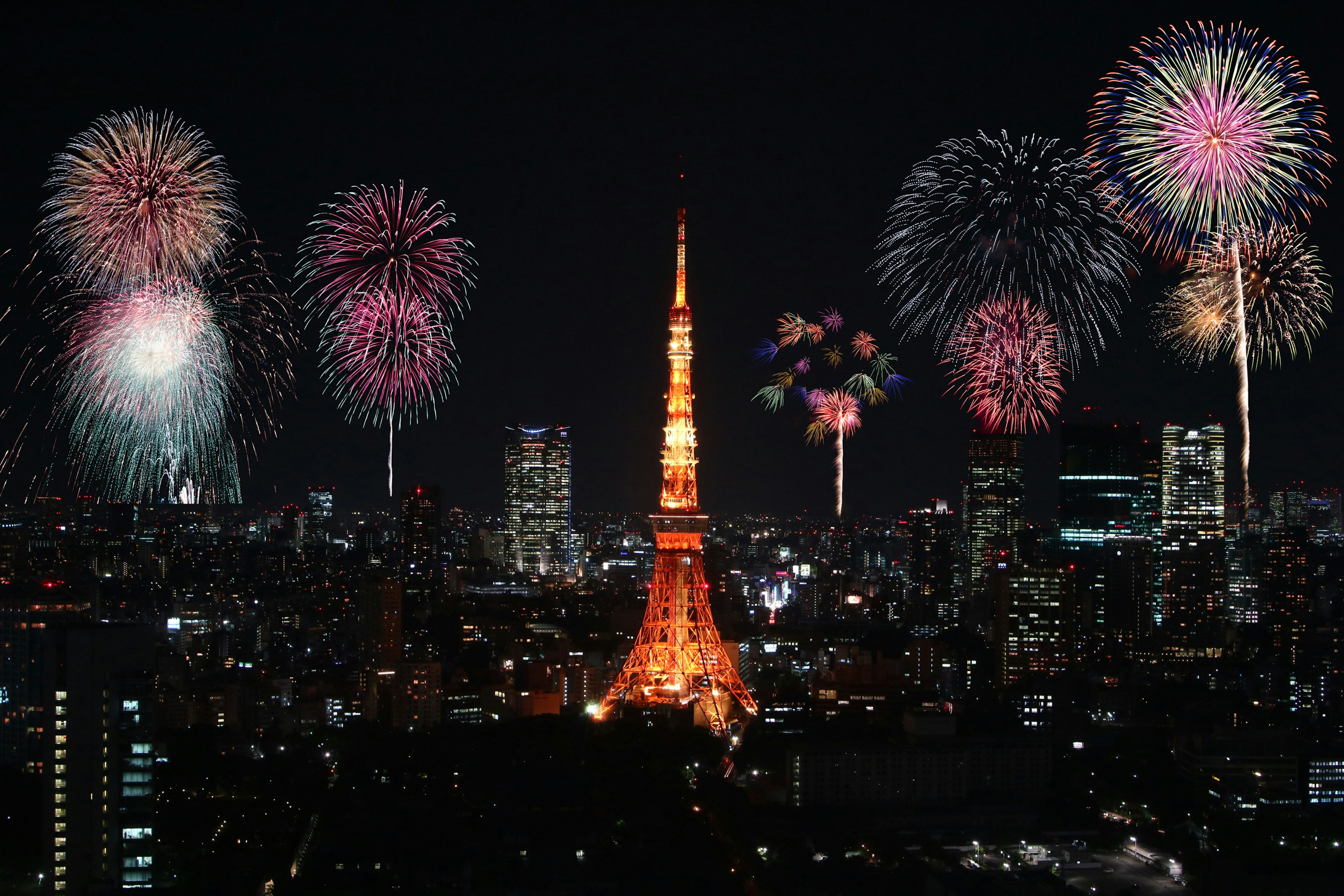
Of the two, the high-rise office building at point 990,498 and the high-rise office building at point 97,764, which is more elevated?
the high-rise office building at point 990,498

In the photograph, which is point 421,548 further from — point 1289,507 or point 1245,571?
point 1289,507

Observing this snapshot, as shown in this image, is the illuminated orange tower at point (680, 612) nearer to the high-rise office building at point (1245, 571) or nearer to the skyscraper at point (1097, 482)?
the high-rise office building at point (1245, 571)

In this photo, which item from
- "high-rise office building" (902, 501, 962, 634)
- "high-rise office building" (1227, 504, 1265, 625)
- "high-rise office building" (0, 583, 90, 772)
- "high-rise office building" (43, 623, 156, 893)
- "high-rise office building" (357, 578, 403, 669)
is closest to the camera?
"high-rise office building" (43, 623, 156, 893)

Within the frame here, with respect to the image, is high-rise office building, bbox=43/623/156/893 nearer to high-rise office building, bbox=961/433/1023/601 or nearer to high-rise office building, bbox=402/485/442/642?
high-rise office building, bbox=402/485/442/642

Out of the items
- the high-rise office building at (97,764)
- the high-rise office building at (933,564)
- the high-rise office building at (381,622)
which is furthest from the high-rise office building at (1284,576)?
the high-rise office building at (97,764)

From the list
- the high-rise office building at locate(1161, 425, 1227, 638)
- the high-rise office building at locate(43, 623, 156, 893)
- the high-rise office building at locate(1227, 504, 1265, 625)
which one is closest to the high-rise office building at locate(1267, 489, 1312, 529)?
the high-rise office building at locate(1227, 504, 1265, 625)

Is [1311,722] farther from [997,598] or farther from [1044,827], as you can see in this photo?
[1044,827]
